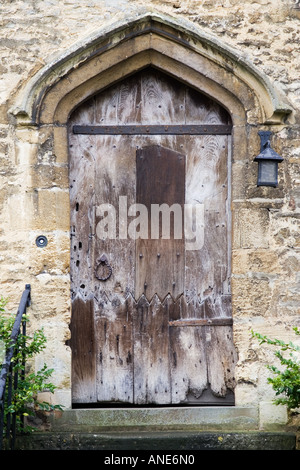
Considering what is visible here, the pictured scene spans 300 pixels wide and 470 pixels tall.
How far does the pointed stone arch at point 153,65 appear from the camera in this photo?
5.61 metres

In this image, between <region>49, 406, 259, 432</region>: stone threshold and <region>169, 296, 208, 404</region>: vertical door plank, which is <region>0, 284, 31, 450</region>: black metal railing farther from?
<region>169, 296, 208, 404</region>: vertical door plank

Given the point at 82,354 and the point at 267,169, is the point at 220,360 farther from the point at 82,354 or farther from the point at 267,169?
the point at 267,169

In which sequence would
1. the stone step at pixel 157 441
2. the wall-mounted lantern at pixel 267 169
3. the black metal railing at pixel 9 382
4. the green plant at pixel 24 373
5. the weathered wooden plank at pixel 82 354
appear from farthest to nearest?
the weathered wooden plank at pixel 82 354 → the wall-mounted lantern at pixel 267 169 → the stone step at pixel 157 441 → the green plant at pixel 24 373 → the black metal railing at pixel 9 382

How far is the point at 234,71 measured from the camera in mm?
5715

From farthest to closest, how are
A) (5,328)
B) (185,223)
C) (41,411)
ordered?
(185,223)
(41,411)
(5,328)

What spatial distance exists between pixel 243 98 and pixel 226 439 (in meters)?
2.64

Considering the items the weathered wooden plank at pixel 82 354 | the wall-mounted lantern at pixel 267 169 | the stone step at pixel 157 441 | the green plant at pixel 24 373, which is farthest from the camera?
the weathered wooden plank at pixel 82 354

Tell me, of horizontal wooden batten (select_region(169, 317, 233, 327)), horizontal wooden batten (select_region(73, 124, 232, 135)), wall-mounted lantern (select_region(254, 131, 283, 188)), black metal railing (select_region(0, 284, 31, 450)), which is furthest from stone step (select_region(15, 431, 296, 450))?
horizontal wooden batten (select_region(73, 124, 232, 135))

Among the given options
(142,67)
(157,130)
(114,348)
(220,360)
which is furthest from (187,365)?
(142,67)

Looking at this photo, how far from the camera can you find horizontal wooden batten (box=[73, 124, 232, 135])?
19.3ft

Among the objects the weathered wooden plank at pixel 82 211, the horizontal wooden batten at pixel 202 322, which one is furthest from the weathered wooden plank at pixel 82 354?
the horizontal wooden batten at pixel 202 322

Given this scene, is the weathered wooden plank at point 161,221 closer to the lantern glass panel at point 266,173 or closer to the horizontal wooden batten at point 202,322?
the horizontal wooden batten at point 202,322

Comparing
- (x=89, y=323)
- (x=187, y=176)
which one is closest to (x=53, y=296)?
(x=89, y=323)
